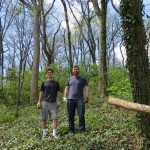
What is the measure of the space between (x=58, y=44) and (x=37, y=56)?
32459 mm

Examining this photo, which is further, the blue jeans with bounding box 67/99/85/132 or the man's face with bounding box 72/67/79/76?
the man's face with bounding box 72/67/79/76

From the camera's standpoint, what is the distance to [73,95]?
422 inches

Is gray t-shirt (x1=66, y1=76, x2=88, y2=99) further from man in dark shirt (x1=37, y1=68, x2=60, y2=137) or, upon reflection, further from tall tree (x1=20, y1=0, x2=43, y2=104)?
tall tree (x1=20, y1=0, x2=43, y2=104)

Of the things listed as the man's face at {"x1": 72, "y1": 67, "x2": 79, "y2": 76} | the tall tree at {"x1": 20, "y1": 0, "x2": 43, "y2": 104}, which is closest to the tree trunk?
the tall tree at {"x1": 20, "y1": 0, "x2": 43, "y2": 104}

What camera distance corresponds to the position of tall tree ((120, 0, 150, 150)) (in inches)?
303

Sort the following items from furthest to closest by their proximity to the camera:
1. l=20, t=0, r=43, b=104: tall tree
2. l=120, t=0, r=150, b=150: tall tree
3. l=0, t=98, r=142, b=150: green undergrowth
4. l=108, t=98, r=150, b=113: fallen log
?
l=20, t=0, r=43, b=104: tall tree
l=0, t=98, r=142, b=150: green undergrowth
l=120, t=0, r=150, b=150: tall tree
l=108, t=98, r=150, b=113: fallen log

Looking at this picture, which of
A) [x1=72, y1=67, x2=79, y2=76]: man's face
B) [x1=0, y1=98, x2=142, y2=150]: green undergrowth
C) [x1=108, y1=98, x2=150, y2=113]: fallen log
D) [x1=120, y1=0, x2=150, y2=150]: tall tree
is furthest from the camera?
[x1=72, y1=67, x2=79, y2=76]: man's face

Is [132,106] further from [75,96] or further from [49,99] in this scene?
[49,99]

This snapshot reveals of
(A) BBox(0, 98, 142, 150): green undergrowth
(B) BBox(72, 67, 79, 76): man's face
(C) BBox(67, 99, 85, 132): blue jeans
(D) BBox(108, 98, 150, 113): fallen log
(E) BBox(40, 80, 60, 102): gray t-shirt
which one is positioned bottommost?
(A) BBox(0, 98, 142, 150): green undergrowth

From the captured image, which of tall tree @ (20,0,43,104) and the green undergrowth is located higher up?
tall tree @ (20,0,43,104)

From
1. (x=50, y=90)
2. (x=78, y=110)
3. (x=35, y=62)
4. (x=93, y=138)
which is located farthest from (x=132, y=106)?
(x=35, y=62)

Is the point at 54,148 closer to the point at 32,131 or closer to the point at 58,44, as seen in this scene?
the point at 32,131

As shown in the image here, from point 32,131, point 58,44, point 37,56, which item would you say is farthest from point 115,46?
point 32,131

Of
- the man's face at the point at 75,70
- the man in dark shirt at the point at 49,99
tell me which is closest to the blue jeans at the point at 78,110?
the man in dark shirt at the point at 49,99
